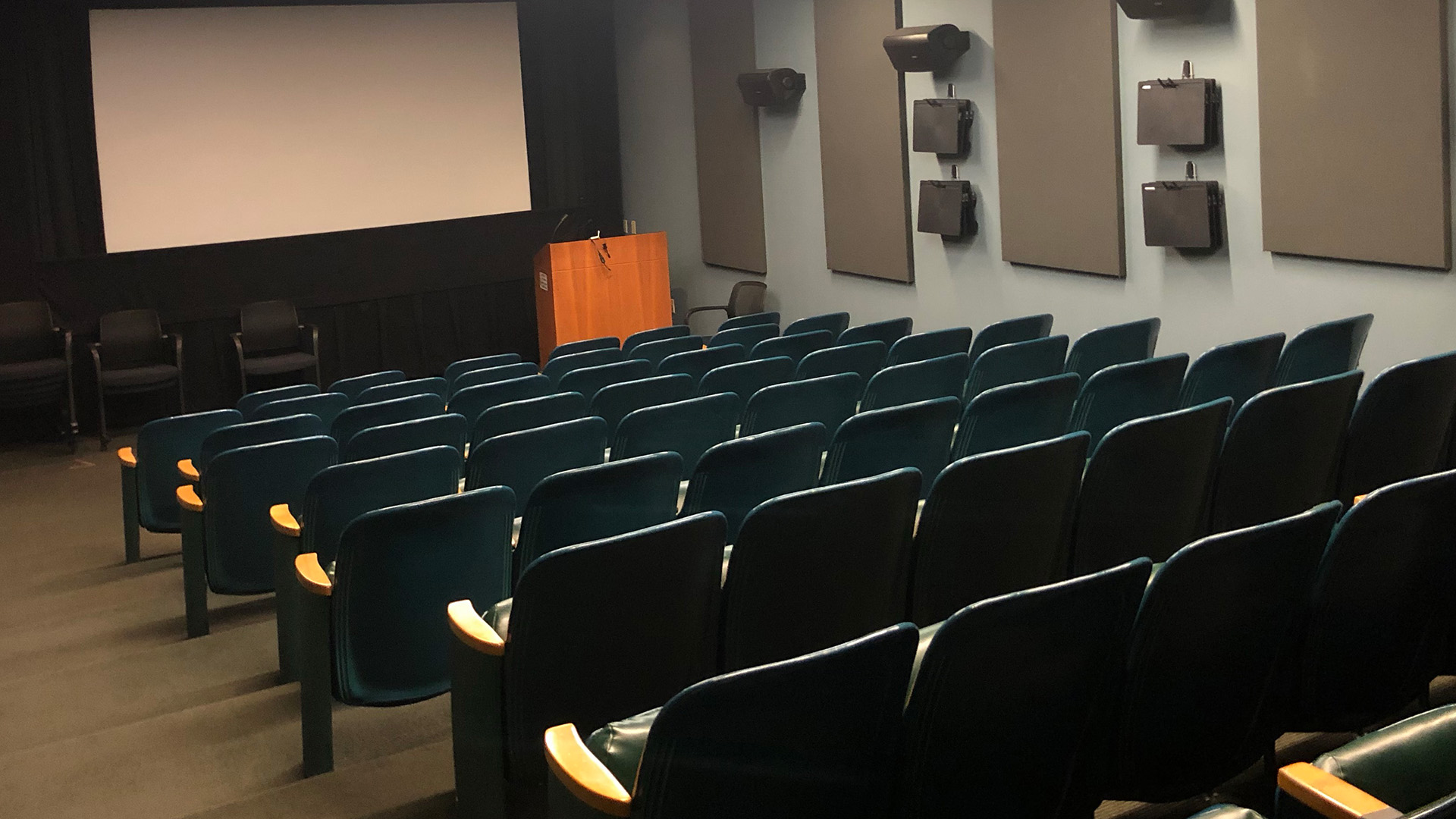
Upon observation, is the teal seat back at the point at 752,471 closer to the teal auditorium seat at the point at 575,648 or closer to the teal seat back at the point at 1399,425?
the teal auditorium seat at the point at 575,648

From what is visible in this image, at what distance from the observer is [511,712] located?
2.74m

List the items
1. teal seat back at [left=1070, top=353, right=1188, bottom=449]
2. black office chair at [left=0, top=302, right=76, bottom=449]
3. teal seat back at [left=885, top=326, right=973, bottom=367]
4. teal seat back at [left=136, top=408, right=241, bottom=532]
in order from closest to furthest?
teal seat back at [left=1070, top=353, right=1188, bottom=449] → teal seat back at [left=136, top=408, right=241, bottom=532] → teal seat back at [left=885, top=326, right=973, bottom=367] → black office chair at [left=0, top=302, right=76, bottom=449]

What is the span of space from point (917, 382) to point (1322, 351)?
1.56 m

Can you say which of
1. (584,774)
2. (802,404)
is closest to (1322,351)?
(802,404)

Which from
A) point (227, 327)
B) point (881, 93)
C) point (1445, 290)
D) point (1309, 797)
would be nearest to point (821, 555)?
point (1309, 797)

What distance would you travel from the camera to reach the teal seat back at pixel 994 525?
126 inches

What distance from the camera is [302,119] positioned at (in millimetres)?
11008

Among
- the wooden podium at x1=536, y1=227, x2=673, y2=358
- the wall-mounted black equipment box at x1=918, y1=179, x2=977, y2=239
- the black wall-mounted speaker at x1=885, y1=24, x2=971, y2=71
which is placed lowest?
the wooden podium at x1=536, y1=227, x2=673, y2=358

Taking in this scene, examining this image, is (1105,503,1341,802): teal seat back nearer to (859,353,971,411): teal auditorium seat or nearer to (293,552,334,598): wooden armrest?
Answer: (293,552,334,598): wooden armrest

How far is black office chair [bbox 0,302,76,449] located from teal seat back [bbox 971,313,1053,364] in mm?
7012

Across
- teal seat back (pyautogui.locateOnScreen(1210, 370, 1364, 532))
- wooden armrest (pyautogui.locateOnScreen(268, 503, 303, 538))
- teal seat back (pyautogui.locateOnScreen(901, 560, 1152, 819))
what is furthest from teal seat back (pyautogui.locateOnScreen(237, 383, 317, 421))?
teal seat back (pyautogui.locateOnScreen(901, 560, 1152, 819))

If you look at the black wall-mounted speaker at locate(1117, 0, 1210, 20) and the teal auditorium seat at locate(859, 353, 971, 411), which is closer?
the teal auditorium seat at locate(859, 353, 971, 411)

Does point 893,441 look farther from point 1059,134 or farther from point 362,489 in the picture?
point 1059,134

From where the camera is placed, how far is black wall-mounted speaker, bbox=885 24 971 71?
8.40 m
